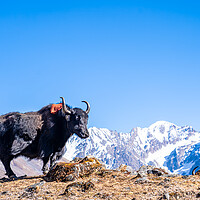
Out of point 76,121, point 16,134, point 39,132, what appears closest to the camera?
point 16,134

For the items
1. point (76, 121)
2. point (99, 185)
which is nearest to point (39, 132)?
point (76, 121)

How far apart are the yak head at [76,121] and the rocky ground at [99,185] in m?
2.16

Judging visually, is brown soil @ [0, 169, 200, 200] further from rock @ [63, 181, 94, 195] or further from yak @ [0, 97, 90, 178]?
yak @ [0, 97, 90, 178]

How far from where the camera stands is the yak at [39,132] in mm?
17719

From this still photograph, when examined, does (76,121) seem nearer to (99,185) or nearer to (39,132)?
(39,132)

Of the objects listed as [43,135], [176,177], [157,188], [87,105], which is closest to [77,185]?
[157,188]

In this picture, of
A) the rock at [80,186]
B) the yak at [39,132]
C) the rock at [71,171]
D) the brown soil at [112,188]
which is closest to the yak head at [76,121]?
the yak at [39,132]

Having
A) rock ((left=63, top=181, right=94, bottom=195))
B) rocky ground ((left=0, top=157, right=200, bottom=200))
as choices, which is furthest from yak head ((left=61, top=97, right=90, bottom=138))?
rock ((left=63, top=181, right=94, bottom=195))

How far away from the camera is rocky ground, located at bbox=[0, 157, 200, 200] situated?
38.8 ft

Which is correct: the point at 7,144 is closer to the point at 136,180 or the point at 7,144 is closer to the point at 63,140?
the point at 63,140

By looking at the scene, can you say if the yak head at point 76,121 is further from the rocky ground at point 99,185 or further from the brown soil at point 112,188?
the brown soil at point 112,188

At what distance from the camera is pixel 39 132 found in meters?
18.3

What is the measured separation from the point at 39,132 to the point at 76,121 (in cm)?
206

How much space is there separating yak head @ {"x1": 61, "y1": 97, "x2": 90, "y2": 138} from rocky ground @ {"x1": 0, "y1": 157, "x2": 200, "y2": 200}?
2.16m
